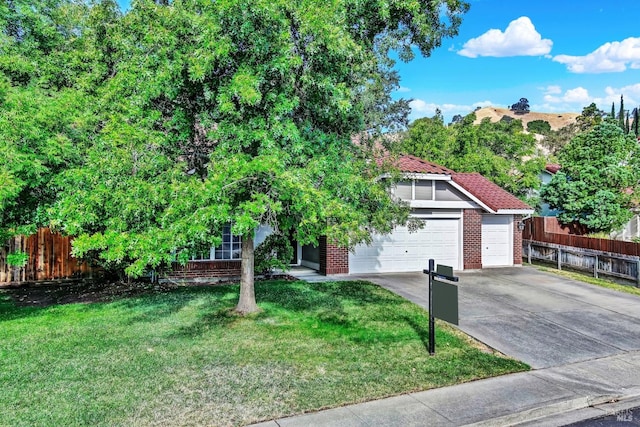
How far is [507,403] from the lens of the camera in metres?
6.09

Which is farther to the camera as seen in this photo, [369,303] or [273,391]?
[369,303]

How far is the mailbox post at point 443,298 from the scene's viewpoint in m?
7.45

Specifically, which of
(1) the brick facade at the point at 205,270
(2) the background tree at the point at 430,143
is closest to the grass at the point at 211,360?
(1) the brick facade at the point at 205,270

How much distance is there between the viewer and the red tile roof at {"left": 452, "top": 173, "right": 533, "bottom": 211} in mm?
17941

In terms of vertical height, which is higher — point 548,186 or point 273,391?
point 548,186

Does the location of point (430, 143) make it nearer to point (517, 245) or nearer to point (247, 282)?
point (517, 245)

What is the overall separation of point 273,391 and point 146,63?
20.4 feet

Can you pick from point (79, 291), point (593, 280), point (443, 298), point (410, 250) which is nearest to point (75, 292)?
point (79, 291)

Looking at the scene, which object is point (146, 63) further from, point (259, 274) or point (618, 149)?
point (618, 149)

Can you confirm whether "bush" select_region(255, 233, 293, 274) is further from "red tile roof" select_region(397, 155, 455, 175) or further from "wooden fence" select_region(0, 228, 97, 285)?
"wooden fence" select_region(0, 228, 97, 285)

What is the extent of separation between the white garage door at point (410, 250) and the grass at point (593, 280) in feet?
12.1

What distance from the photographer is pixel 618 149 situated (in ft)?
69.6

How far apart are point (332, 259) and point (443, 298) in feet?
27.5

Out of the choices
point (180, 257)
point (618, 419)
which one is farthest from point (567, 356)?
point (180, 257)
